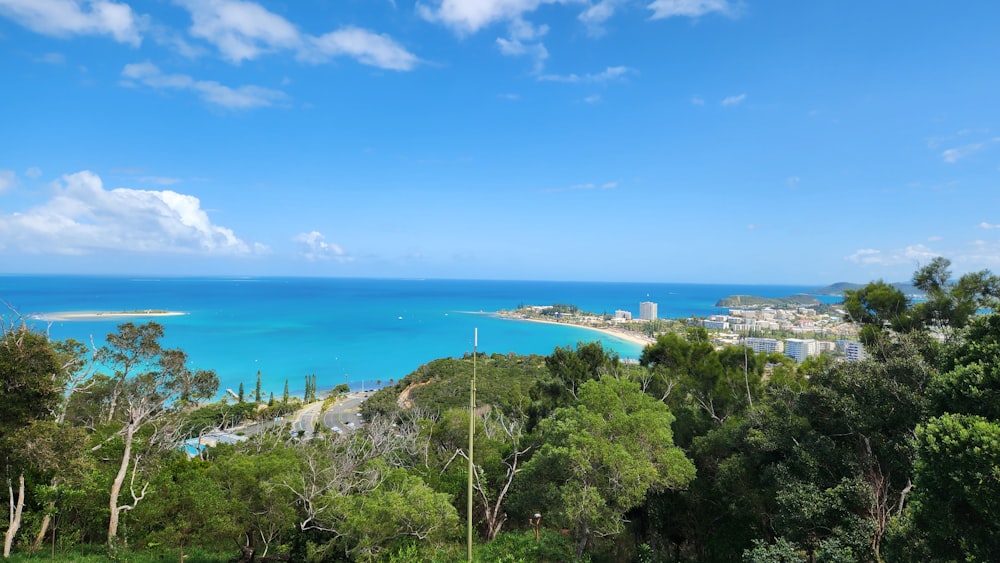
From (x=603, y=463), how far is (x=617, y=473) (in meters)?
0.29

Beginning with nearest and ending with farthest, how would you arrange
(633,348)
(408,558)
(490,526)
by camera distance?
(408,558) → (490,526) → (633,348)

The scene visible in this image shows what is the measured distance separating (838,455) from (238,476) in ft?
38.6

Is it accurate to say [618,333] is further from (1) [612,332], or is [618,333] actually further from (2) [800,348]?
(2) [800,348]

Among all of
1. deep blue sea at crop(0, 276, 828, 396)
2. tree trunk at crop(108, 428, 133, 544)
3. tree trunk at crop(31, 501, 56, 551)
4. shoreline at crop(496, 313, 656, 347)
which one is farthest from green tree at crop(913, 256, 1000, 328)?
shoreline at crop(496, 313, 656, 347)

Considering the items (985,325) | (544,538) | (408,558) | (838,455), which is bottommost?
(544,538)

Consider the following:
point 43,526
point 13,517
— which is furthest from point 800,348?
point 13,517

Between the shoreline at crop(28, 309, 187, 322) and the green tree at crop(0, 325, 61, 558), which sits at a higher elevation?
the green tree at crop(0, 325, 61, 558)

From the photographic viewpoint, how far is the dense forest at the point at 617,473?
20.7 feet

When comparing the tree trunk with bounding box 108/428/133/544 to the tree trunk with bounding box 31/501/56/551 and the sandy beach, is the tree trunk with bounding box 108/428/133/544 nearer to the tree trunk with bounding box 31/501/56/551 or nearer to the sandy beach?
the tree trunk with bounding box 31/501/56/551

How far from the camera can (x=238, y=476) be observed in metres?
9.73

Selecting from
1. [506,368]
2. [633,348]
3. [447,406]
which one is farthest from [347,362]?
[633,348]

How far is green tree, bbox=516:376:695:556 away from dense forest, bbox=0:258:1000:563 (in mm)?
44

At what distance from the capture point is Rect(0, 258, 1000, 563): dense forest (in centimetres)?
630

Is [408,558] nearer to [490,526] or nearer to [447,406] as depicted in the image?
[490,526]
